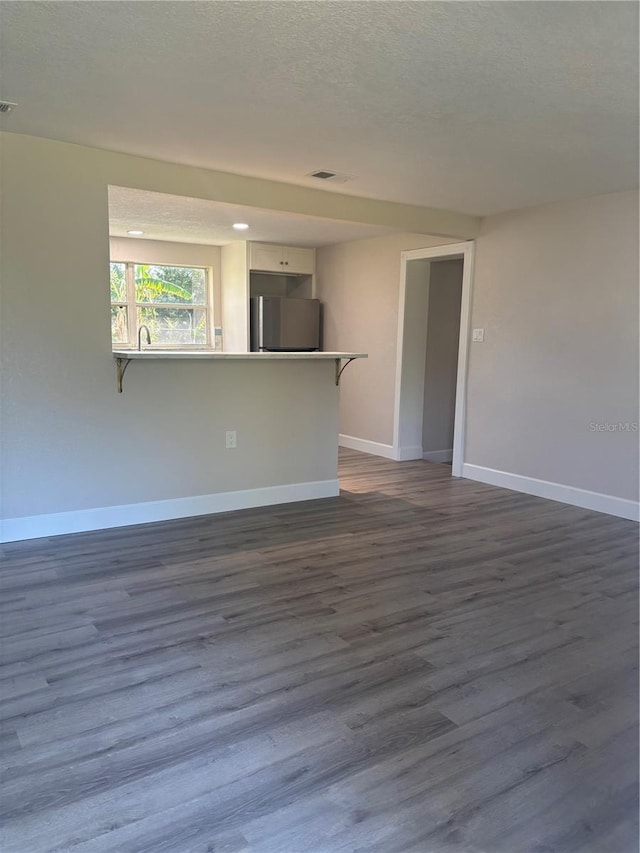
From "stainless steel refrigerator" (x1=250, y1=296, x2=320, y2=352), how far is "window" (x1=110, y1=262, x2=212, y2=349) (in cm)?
83

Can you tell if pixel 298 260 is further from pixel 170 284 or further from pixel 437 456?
pixel 437 456

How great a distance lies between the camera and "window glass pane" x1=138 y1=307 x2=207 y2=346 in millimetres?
6715

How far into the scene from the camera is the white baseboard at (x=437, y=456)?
632cm

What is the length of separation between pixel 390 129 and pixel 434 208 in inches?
77.2

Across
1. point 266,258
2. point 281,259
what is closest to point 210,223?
point 266,258

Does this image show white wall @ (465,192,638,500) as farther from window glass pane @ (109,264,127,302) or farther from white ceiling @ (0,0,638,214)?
window glass pane @ (109,264,127,302)

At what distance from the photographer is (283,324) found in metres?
6.56

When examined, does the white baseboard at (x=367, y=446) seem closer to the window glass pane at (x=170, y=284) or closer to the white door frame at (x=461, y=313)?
the white door frame at (x=461, y=313)

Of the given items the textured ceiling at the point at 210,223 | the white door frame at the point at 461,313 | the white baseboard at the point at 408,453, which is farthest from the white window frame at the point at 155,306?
the white baseboard at the point at 408,453

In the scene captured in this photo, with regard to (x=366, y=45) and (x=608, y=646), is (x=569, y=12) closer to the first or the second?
(x=366, y=45)

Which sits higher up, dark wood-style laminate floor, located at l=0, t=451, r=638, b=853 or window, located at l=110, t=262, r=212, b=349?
window, located at l=110, t=262, r=212, b=349

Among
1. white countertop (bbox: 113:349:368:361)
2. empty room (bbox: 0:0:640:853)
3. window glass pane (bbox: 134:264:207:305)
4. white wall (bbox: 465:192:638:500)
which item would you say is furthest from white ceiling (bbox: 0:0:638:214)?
window glass pane (bbox: 134:264:207:305)

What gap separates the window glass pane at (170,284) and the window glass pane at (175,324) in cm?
12

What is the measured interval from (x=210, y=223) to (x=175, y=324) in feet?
6.02
